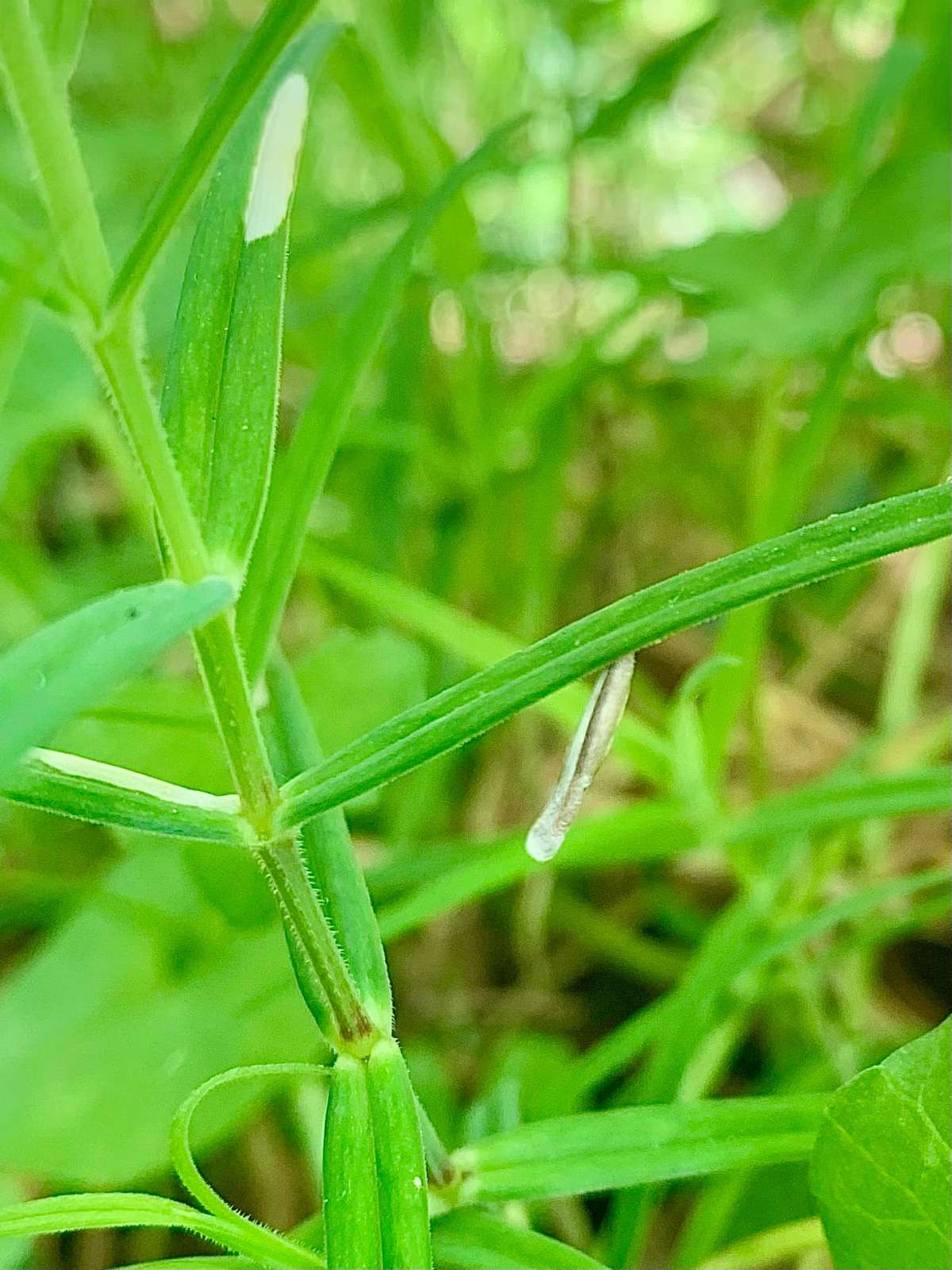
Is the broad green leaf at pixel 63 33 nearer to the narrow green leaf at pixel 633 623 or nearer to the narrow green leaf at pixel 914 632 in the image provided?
the narrow green leaf at pixel 633 623

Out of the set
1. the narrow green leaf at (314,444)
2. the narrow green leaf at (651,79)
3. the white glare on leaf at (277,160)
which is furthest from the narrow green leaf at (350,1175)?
the narrow green leaf at (651,79)

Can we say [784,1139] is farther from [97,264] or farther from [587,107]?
[587,107]

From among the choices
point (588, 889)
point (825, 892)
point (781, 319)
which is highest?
point (781, 319)

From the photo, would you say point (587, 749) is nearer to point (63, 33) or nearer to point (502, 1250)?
point (502, 1250)

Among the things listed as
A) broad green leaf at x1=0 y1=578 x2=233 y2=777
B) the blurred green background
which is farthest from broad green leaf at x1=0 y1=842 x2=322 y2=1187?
broad green leaf at x1=0 y1=578 x2=233 y2=777

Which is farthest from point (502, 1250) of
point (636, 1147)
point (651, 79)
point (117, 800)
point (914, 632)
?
point (651, 79)

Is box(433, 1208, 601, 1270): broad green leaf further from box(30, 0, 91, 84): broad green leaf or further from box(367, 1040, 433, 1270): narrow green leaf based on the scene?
box(30, 0, 91, 84): broad green leaf

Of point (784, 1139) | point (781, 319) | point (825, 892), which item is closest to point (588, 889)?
point (825, 892)

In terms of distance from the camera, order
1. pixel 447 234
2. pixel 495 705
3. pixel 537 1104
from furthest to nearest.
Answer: pixel 447 234, pixel 537 1104, pixel 495 705
